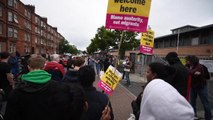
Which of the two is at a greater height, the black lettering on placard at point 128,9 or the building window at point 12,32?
the building window at point 12,32

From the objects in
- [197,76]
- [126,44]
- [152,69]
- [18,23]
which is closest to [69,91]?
[152,69]

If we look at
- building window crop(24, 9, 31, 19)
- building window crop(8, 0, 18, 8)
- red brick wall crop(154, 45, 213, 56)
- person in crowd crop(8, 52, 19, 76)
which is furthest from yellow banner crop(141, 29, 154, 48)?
building window crop(24, 9, 31, 19)

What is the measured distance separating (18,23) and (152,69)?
54893 millimetres

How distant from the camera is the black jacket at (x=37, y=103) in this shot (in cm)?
225

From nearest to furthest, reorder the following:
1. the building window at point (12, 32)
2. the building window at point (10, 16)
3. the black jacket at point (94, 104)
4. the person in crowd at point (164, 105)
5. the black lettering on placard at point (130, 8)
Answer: the person in crowd at point (164, 105) < the black jacket at point (94, 104) < the black lettering on placard at point (130, 8) < the building window at point (10, 16) < the building window at point (12, 32)

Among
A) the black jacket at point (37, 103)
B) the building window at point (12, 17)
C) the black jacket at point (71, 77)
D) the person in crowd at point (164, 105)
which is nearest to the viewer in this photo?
the black jacket at point (37, 103)

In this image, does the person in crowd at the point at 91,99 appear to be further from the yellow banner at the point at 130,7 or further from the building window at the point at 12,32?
the building window at the point at 12,32

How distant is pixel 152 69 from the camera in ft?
11.4

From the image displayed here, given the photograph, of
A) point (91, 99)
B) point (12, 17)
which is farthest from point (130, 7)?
point (12, 17)

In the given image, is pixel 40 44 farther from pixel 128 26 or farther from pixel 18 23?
pixel 128 26

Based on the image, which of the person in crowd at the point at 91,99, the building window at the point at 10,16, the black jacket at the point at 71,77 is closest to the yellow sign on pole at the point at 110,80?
the black jacket at the point at 71,77

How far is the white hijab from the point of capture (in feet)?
7.74

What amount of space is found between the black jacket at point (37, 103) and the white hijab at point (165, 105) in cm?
80

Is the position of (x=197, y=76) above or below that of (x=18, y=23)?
below
